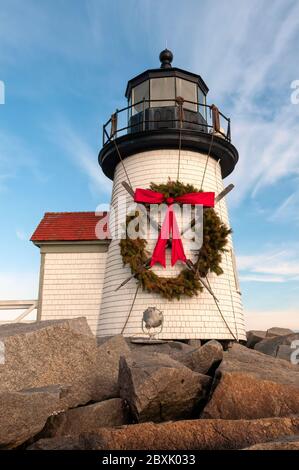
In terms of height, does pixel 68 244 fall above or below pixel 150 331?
above

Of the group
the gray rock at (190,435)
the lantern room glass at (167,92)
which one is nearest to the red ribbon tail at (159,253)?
the lantern room glass at (167,92)

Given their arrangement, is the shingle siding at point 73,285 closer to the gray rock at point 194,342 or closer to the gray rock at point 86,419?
the gray rock at point 194,342

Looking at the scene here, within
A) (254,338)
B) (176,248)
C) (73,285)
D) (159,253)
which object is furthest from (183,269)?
(254,338)

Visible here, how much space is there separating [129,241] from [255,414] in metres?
8.75

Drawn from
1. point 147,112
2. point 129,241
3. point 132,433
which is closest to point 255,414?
point 132,433

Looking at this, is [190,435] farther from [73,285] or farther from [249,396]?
[73,285]

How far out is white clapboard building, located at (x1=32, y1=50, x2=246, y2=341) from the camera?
12859 millimetres

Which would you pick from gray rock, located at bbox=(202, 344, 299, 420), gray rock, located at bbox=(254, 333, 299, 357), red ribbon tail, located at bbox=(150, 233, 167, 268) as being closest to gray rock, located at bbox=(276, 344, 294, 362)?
gray rock, located at bbox=(254, 333, 299, 357)

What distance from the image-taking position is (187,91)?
50.4ft

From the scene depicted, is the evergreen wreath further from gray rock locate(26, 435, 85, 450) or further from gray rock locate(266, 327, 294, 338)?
gray rock locate(26, 435, 85, 450)

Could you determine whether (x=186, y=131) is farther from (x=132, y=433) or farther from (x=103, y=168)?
(x=132, y=433)

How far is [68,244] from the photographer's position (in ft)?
48.6
